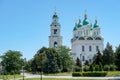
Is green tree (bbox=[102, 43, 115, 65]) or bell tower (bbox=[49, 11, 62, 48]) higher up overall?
bell tower (bbox=[49, 11, 62, 48])

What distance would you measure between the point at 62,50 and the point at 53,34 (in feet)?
75.3

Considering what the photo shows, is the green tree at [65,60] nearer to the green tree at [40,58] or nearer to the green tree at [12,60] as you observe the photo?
the green tree at [40,58]

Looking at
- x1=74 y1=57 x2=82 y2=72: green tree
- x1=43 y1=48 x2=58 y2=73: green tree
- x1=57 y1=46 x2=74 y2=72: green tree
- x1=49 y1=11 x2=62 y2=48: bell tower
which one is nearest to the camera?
x1=43 y1=48 x2=58 y2=73: green tree

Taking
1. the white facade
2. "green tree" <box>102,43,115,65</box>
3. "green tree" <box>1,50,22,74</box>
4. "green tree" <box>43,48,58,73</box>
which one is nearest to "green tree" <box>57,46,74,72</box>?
"green tree" <box>43,48,58,73</box>

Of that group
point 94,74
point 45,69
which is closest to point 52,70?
point 45,69

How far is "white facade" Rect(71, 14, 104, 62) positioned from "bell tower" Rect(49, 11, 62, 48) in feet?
21.5

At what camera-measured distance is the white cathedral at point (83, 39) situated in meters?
102

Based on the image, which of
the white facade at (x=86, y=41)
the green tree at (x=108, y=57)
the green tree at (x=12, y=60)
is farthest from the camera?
the white facade at (x=86, y=41)

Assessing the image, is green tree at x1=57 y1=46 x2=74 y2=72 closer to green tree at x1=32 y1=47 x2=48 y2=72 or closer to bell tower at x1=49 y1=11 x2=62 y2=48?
green tree at x1=32 y1=47 x2=48 y2=72

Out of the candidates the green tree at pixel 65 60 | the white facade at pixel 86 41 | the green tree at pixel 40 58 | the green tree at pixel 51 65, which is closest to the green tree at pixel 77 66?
the green tree at pixel 65 60

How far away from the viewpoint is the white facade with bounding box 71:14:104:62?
103625 millimetres

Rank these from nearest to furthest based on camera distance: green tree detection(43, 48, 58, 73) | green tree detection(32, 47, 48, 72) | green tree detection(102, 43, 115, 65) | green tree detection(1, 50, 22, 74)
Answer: green tree detection(32, 47, 48, 72) → green tree detection(43, 48, 58, 73) → green tree detection(1, 50, 22, 74) → green tree detection(102, 43, 115, 65)

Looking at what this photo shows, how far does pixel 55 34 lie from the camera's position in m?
103

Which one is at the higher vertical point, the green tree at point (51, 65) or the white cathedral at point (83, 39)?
the white cathedral at point (83, 39)
